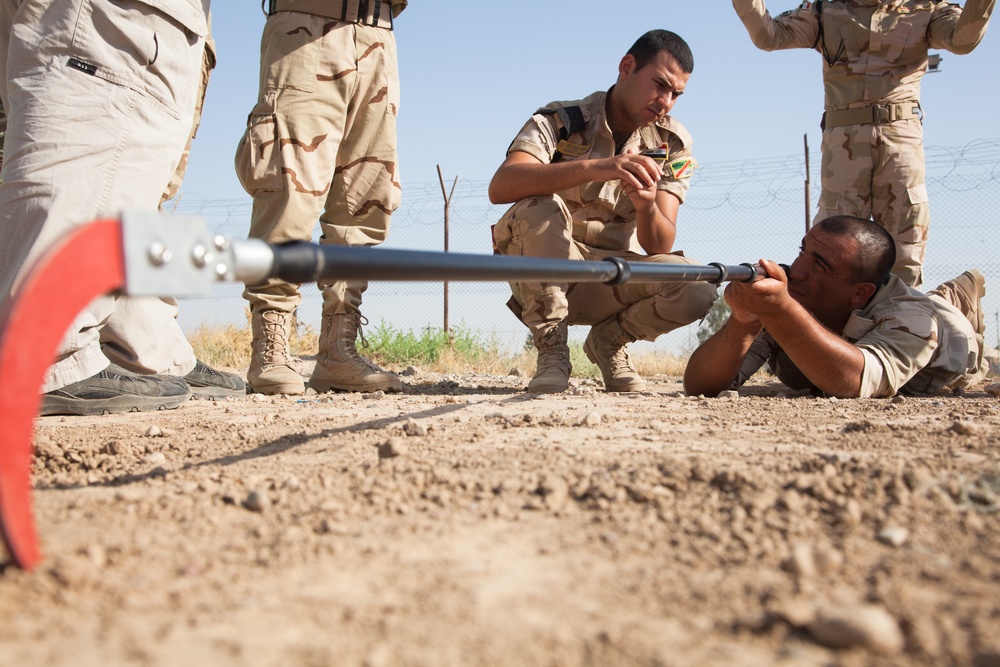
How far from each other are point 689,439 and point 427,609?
127 cm

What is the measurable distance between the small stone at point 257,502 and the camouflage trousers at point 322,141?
1.92 meters

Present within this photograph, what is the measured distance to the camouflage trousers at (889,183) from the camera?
434cm

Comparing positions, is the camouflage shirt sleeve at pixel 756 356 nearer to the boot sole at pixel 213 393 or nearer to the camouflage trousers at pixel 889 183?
the camouflage trousers at pixel 889 183

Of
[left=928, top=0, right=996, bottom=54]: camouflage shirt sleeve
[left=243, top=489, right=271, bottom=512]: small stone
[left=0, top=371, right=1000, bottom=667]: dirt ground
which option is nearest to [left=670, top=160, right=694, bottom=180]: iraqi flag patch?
[left=928, top=0, right=996, bottom=54]: camouflage shirt sleeve

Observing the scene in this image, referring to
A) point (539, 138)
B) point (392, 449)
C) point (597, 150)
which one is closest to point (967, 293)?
point (597, 150)

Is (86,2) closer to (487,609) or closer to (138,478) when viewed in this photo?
(138,478)

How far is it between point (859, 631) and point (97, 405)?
101 inches

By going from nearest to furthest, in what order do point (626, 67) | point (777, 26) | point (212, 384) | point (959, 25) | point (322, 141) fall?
point (322, 141) → point (212, 384) → point (626, 67) → point (959, 25) → point (777, 26)

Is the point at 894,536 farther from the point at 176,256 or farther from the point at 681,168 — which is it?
the point at 681,168

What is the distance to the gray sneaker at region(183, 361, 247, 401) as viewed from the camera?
3477 millimetres

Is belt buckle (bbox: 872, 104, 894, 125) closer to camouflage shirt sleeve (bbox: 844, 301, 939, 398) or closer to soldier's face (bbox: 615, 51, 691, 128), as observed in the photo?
soldier's face (bbox: 615, 51, 691, 128)

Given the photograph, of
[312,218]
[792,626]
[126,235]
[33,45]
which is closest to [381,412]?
[312,218]

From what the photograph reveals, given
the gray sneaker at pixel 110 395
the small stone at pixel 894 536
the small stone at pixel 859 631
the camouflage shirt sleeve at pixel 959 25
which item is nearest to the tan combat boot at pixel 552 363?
the gray sneaker at pixel 110 395

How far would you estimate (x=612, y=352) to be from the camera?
3977 mm
